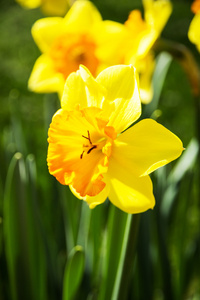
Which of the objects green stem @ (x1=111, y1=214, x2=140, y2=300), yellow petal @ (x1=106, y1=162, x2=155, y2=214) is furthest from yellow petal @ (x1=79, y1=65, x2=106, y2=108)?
green stem @ (x1=111, y1=214, x2=140, y2=300)

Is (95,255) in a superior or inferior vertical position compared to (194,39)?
inferior

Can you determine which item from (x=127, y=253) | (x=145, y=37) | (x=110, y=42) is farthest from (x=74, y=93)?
(x=110, y=42)

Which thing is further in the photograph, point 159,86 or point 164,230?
point 159,86

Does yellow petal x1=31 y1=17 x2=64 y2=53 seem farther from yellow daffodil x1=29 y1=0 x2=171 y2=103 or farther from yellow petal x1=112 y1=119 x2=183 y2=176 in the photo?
yellow petal x1=112 y1=119 x2=183 y2=176

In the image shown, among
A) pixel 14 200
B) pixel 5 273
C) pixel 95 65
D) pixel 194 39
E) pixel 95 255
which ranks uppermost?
pixel 194 39

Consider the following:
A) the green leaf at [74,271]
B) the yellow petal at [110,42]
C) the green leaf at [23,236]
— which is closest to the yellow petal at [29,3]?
the yellow petal at [110,42]

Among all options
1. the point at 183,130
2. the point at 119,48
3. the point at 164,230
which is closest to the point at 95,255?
the point at 164,230

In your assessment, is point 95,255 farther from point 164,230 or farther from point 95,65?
point 95,65

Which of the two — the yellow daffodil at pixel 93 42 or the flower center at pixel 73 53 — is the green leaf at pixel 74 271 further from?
the flower center at pixel 73 53
